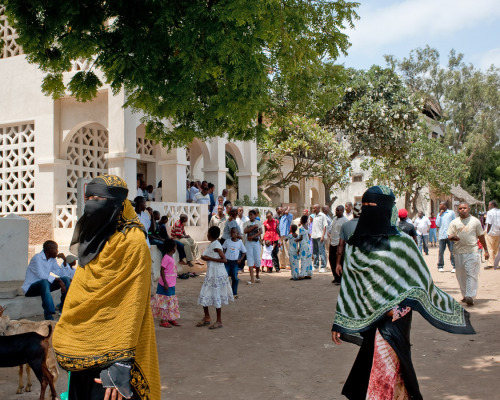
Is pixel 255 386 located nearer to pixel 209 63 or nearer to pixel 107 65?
pixel 209 63

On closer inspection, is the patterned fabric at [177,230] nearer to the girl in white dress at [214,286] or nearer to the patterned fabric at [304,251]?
the patterned fabric at [304,251]

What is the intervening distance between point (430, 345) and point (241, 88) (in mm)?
4074

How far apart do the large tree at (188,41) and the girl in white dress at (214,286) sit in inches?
89.0

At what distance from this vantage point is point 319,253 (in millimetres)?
15734

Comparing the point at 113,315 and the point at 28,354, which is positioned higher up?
the point at 113,315

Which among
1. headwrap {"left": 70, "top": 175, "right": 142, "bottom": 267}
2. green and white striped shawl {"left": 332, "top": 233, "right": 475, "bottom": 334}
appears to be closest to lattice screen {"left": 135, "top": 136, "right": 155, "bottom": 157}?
green and white striped shawl {"left": 332, "top": 233, "right": 475, "bottom": 334}

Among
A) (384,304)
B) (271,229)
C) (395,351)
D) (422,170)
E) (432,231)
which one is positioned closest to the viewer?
(395,351)

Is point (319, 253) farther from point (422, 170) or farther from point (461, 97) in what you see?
point (461, 97)

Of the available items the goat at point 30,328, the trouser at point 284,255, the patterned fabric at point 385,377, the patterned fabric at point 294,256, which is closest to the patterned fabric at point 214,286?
the goat at point 30,328

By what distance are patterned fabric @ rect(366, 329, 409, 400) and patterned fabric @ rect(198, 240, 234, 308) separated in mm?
4473

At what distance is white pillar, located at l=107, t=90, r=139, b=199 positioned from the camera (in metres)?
13.4

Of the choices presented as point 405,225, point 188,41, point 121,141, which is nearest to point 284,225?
point 121,141

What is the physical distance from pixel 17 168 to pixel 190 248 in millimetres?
5469

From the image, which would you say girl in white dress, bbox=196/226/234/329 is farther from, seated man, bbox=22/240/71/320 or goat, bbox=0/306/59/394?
goat, bbox=0/306/59/394
